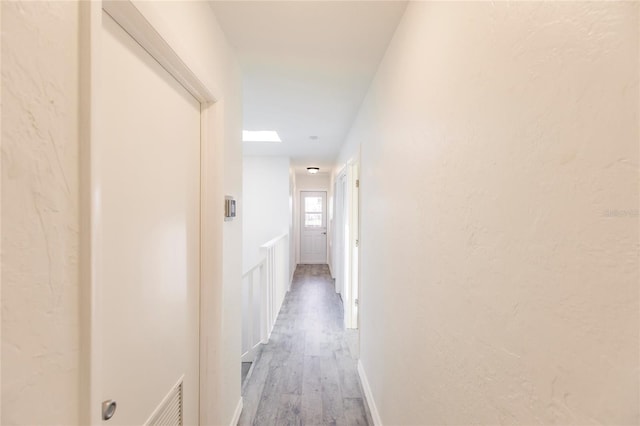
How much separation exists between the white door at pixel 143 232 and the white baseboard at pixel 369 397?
1195 mm

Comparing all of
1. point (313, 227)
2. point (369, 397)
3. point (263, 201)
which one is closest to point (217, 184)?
point (369, 397)

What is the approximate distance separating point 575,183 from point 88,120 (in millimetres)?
928

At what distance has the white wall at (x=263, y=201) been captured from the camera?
5.36 m

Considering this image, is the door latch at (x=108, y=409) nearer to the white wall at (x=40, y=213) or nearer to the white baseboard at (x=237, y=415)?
the white wall at (x=40, y=213)

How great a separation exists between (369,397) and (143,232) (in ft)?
6.58

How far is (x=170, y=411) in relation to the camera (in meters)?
1.16

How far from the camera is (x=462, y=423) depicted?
0.87 m

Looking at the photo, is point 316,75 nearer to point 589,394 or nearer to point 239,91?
point 239,91

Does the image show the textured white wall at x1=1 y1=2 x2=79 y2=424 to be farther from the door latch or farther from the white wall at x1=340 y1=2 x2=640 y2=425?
the white wall at x1=340 y1=2 x2=640 y2=425

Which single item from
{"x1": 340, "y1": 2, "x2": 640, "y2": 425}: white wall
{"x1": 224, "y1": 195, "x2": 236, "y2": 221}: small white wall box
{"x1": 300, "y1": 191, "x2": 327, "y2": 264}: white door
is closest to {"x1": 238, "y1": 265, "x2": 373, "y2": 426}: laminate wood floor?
{"x1": 340, "y1": 2, "x2": 640, "y2": 425}: white wall

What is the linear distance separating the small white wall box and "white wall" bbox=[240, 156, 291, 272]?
3.67 meters

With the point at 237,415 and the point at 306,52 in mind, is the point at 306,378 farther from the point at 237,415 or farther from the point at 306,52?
the point at 306,52

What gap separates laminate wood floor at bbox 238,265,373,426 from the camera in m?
2.06

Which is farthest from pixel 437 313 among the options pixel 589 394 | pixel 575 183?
pixel 575 183
